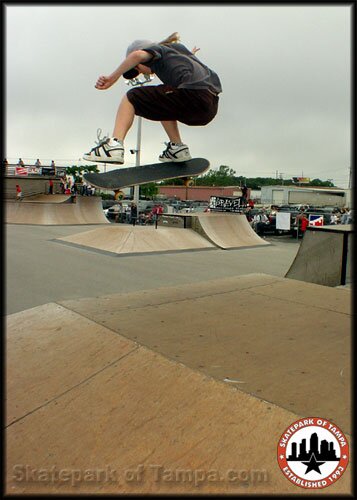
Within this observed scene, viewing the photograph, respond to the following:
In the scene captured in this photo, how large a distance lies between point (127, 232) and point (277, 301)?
9.03 m

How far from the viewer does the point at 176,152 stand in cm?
620

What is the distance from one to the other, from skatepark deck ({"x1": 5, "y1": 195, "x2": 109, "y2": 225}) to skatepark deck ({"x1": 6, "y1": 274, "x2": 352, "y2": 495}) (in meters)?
18.8

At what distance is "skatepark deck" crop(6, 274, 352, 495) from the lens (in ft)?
7.24

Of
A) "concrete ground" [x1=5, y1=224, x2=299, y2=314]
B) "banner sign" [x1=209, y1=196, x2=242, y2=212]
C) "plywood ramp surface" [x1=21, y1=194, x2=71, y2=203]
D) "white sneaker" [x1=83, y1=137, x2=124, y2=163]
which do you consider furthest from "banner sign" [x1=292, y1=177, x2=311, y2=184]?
"white sneaker" [x1=83, y1=137, x2=124, y2=163]

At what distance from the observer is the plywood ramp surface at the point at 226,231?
1558cm

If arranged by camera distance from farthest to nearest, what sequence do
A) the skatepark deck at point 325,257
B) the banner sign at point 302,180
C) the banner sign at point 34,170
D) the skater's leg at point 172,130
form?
the banner sign at point 302,180
the banner sign at point 34,170
the skatepark deck at point 325,257
the skater's leg at point 172,130

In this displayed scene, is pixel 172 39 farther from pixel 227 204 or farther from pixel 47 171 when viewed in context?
pixel 47 171

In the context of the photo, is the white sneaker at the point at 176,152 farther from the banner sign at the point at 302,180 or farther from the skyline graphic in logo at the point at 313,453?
the banner sign at the point at 302,180


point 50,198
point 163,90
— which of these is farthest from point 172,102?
point 50,198

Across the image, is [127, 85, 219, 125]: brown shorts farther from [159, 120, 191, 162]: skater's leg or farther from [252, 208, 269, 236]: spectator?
[252, 208, 269, 236]: spectator

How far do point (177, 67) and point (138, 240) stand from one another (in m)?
8.36

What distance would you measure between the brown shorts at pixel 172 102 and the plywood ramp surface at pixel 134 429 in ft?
11.5

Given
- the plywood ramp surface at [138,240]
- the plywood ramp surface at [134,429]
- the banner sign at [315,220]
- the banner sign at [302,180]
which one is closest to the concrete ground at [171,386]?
the plywood ramp surface at [134,429]

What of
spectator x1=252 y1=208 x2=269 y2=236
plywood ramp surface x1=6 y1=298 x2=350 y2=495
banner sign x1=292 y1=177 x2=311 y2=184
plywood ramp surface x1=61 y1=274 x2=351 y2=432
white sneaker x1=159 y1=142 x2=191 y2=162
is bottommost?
plywood ramp surface x1=6 y1=298 x2=350 y2=495
